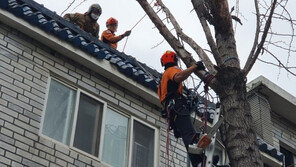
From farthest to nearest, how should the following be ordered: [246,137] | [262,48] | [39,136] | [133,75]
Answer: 1. [133,75]
2. [39,136]
3. [262,48]
4. [246,137]

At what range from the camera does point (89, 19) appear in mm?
11609

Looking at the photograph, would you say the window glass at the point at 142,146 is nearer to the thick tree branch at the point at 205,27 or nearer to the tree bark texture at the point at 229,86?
the tree bark texture at the point at 229,86

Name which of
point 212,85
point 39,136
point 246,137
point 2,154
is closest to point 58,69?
point 39,136

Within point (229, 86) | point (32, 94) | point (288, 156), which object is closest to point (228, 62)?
point (229, 86)

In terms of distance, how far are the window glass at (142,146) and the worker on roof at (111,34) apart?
2328mm

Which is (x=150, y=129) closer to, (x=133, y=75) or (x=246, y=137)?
(x=133, y=75)

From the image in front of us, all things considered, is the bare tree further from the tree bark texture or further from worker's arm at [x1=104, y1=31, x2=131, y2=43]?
worker's arm at [x1=104, y1=31, x2=131, y2=43]

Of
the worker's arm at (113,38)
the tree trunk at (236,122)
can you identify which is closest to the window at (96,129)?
the worker's arm at (113,38)

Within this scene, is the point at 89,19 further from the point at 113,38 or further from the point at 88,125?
the point at 88,125

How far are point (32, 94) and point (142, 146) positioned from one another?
7.47 feet

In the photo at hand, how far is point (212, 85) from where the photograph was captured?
5949 mm

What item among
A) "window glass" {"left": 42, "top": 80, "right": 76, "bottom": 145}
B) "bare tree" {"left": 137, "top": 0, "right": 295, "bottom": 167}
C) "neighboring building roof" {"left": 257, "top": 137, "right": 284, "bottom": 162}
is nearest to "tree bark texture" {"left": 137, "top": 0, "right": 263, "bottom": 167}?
"bare tree" {"left": 137, "top": 0, "right": 295, "bottom": 167}

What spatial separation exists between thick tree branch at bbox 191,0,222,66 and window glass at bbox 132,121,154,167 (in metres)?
4.05

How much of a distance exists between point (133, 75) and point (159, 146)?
129 cm
